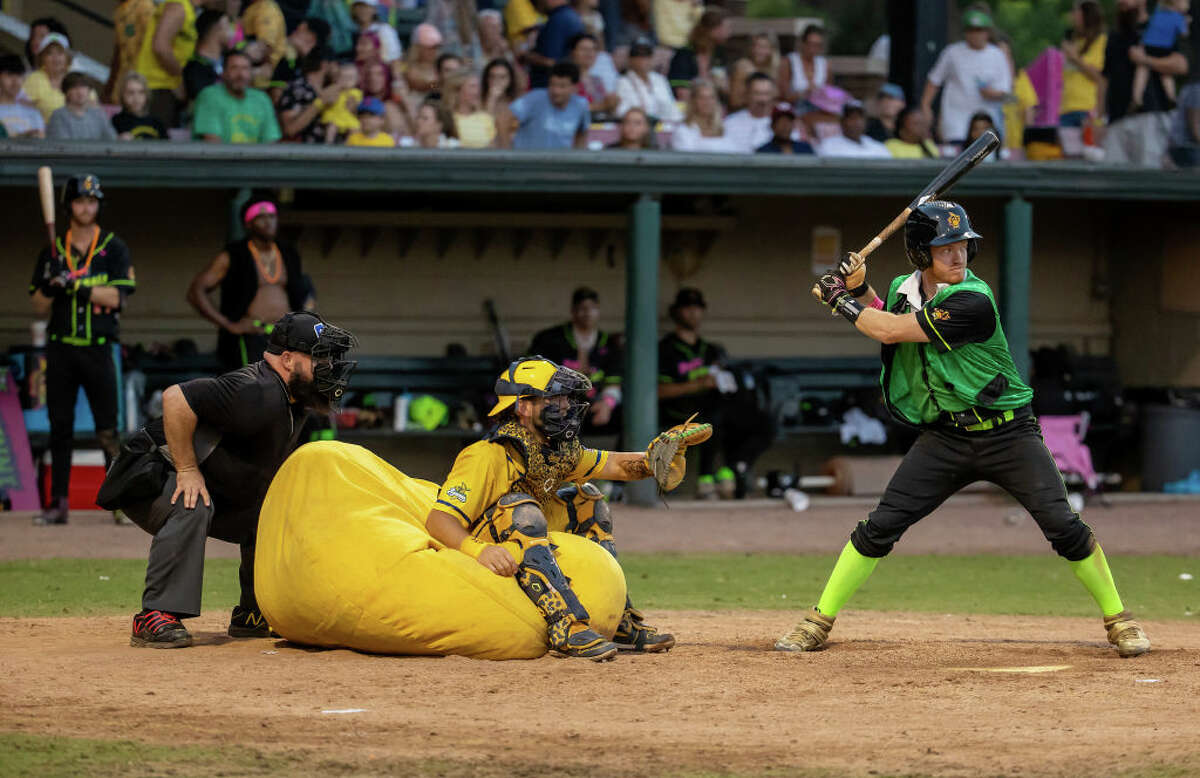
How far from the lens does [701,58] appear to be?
15.2 m

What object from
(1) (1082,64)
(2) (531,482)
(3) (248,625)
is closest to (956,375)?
(2) (531,482)

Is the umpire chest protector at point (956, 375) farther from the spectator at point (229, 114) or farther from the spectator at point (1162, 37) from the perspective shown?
the spectator at point (1162, 37)

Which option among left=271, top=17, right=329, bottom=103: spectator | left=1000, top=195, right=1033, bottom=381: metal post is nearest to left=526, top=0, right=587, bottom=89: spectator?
left=271, top=17, right=329, bottom=103: spectator

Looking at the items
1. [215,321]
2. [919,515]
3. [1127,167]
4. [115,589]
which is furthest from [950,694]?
[1127,167]

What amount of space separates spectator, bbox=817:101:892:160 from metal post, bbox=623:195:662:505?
1.74 metres

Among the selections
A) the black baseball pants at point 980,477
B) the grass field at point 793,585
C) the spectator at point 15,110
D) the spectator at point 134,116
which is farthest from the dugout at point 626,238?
the black baseball pants at point 980,477

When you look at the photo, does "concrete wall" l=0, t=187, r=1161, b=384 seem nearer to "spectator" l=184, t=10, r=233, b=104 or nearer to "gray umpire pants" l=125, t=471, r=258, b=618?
"spectator" l=184, t=10, r=233, b=104

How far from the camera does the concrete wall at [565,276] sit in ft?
47.2

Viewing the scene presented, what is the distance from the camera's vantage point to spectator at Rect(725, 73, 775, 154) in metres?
13.9

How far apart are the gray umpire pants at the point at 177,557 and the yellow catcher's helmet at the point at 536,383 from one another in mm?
1286

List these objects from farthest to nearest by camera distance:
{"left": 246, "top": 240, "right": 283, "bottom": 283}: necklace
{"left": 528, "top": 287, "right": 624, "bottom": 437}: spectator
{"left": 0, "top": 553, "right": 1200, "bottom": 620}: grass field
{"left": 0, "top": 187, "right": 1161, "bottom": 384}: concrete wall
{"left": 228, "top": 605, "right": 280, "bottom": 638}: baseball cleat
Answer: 1. {"left": 0, "top": 187, "right": 1161, "bottom": 384}: concrete wall
2. {"left": 528, "top": 287, "right": 624, "bottom": 437}: spectator
3. {"left": 246, "top": 240, "right": 283, "bottom": 283}: necklace
4. {"left": 0, "top": 553, "right": 1200, "bottom": 620}: grass field
5. {"left": 228, "top": 605, "right": 280, "bottom": 638}: baseball cleat

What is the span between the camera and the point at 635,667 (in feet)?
20.8

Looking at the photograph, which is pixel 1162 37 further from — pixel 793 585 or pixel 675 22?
pixel 793 585

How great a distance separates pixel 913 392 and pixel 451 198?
859 centimetres
